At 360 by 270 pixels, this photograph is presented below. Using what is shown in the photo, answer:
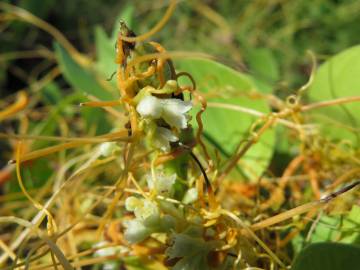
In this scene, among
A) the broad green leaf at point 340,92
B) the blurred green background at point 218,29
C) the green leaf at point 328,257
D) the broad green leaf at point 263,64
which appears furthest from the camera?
the blurred green background at point 218,29

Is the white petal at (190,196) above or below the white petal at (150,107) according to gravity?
below

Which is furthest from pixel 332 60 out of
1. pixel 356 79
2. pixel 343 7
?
pixel 343 7

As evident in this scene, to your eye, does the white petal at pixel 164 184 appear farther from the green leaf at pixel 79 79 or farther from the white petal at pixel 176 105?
the green leaf at pixel 79 79

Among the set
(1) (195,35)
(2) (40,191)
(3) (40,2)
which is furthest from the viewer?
(1) (195,35)

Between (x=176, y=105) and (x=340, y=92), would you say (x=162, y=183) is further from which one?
(x=340, y=92)

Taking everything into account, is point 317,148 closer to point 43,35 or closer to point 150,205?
point 150,205

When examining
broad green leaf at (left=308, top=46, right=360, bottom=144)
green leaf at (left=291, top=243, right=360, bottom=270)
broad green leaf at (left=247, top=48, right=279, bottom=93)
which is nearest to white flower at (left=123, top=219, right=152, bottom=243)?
green leaf at (left=291, top=243, right=360, bottom=270)

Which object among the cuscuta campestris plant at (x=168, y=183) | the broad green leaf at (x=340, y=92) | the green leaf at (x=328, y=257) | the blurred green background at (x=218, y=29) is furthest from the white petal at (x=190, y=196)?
the blurred green background at (x=218, y=29)
